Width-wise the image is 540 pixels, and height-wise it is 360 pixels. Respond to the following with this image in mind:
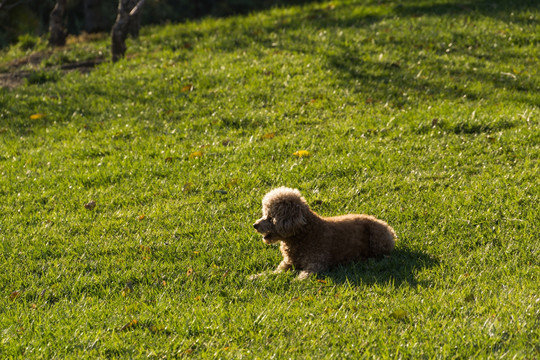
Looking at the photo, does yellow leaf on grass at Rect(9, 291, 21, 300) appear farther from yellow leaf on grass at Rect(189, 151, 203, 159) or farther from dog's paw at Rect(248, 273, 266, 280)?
yellow leaf on grass at Rect(189, 151, 203, 159)

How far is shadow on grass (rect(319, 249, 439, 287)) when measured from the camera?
509 centimetres

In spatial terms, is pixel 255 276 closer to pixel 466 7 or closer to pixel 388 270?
pixel 388 270

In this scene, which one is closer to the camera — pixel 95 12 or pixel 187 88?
pixel 187 88

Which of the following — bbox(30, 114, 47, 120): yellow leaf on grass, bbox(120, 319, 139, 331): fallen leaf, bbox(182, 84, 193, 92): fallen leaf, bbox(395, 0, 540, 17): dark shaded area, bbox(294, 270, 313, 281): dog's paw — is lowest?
bbox(294, 270, 313, 281): dog's paw

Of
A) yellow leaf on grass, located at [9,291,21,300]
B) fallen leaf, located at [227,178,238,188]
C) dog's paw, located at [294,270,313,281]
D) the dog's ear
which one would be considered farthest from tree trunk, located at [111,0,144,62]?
dog's paw, located at [294,270,313,281]

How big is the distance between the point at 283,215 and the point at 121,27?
9113mm

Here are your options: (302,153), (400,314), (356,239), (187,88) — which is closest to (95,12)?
(187,88)

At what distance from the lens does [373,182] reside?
7312 millimetres

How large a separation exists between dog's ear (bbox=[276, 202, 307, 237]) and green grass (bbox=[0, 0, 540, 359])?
45cm

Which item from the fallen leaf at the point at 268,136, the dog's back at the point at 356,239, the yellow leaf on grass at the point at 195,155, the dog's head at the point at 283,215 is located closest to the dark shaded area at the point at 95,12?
the fallen leaf at the point at 268,136

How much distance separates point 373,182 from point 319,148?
1.38 metres

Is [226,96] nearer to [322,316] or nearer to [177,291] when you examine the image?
[177,291]

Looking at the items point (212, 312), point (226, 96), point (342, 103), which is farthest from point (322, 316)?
point (226, 96)

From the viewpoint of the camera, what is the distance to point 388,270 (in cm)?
532
